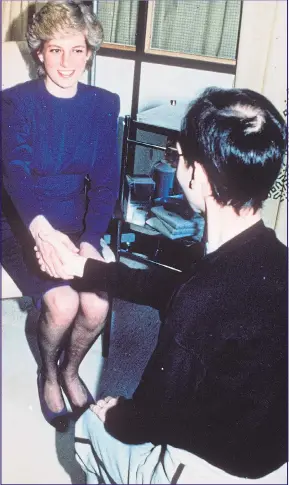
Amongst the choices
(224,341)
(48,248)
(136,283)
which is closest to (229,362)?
(224,341)

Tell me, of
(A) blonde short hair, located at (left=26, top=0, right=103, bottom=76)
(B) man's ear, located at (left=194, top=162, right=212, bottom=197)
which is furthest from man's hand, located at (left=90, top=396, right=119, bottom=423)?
(A) blonde short hair, located at (left=26, top=0, right=103, bottom=76)

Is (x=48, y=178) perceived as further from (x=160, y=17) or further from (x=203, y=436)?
(x=160, y=17)

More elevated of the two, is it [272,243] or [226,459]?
[272,243]

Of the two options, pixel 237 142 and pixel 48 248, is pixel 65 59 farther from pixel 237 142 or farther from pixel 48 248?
pixel 237 142

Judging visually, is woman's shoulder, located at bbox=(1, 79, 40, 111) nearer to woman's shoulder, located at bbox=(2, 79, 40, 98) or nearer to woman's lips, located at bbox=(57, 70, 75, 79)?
woman's shoulder, located at bbox=(2, 79, 40, 98)

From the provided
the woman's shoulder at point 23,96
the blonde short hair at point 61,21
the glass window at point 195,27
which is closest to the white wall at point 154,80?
the glass window at point 195,27

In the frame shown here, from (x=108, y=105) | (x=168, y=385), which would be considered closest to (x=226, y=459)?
(x=168, y=385)

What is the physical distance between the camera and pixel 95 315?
161 centimetres

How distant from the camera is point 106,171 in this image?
1.78 meters

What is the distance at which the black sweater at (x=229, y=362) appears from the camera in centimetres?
81

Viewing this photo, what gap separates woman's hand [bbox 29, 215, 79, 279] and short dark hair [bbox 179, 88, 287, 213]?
622 millimetres

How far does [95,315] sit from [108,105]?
82 cm

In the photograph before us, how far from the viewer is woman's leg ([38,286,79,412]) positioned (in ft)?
5.08

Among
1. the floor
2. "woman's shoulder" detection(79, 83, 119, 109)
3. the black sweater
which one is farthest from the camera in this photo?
"woman's shoulder" detection(79, 83, 119, 109)
